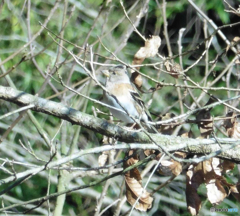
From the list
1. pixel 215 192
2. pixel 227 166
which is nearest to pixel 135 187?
pixel 215 192

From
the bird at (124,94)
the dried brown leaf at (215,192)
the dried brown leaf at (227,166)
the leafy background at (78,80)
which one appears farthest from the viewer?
the leafy background at (78,80)

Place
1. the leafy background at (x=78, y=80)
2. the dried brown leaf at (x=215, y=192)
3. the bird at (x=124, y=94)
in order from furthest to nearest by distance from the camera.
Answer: the leafy background at (x=78, y=80) < the bird at (x=124, y=94) < the dried brown leaf at (x=215, y=192)

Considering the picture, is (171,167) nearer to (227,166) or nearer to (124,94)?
(227,166)

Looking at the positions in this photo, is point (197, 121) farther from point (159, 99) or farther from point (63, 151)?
point (159, 99)

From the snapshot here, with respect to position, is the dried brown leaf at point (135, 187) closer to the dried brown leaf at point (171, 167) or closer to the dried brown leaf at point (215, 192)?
the dried brown leaf at point (171, 167)

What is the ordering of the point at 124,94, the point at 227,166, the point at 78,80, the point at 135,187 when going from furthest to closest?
the point at 78,80 → the point at 124,94 → the point at 227,166 → the point at 135,187

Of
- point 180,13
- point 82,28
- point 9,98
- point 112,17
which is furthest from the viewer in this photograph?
point 180,13

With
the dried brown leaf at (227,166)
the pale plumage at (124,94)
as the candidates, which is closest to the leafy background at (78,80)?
the pale plumage at (124,94)

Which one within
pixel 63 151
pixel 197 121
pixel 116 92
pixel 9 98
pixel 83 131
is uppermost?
pixel 9 98

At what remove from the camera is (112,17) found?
221 inches

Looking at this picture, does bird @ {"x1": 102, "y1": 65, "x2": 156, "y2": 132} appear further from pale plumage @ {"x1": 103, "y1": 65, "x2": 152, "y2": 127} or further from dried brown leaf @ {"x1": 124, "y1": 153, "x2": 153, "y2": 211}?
dried brown leaf @ {"x1": 124, "y1": 153, "x2": 153, "y2": 211}

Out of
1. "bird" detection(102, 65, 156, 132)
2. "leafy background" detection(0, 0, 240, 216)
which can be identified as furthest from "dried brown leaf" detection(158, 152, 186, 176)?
"leafy background" detection(0, 0, 240, 216)

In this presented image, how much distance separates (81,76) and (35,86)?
0.62 meters

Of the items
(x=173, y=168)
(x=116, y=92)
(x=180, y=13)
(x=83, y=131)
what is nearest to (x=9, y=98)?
(x=173, y=168)
